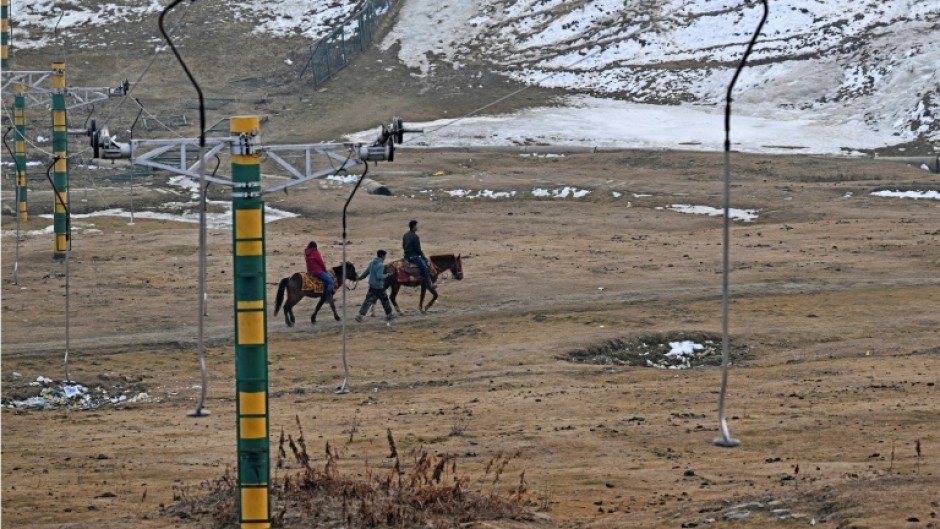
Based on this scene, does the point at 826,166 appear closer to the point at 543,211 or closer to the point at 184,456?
the point at 543,211

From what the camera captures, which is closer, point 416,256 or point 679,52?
point 416,256

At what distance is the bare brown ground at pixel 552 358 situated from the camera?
63.4ft

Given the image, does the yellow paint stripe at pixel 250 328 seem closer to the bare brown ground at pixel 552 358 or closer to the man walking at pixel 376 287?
the bare brown ground at pixel 552 358

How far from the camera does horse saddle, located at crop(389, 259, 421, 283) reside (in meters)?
35.2

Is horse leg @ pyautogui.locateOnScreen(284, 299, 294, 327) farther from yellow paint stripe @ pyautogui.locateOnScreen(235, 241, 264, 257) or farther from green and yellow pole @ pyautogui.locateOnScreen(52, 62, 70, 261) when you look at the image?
yellow paint stripe @ pyautogui.locateOnScreen(235, 241, 264, 257)

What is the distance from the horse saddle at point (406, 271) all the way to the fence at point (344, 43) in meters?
48.5

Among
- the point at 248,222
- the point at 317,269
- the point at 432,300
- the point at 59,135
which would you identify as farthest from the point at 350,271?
the point at 248,222

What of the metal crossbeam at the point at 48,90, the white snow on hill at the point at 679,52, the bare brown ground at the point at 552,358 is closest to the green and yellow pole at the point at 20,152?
the metal crossbeam at the point at 48,90

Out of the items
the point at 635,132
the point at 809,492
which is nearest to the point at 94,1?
the point at 635,132

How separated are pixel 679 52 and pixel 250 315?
229 ft

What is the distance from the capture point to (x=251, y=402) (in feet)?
49.1

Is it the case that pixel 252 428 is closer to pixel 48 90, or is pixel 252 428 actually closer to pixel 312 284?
pixel 312 284

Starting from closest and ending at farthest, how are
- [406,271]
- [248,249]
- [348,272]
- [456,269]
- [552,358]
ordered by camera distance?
[248,249], [552,358], [348,272], [406,271], [456,269]

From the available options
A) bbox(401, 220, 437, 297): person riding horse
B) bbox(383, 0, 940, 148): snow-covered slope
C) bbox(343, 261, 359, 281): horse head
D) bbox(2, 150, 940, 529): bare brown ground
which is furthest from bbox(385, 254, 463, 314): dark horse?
bbox(383, 0, 940, 148): snow-covered slope
